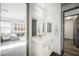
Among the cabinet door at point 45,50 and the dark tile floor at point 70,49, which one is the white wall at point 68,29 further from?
the cabinet door at point 45,50

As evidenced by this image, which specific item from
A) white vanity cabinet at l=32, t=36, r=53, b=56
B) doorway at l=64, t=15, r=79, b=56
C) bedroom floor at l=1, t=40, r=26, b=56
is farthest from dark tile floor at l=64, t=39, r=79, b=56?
bedroom floor at l=1, t=40, r=26, b=56

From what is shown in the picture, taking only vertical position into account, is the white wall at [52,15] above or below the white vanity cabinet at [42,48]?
above

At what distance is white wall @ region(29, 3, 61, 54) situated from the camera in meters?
1.41

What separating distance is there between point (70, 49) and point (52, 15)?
62 centimetres

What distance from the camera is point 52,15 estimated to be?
1412mm

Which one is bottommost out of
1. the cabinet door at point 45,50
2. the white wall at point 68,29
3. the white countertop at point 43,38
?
the cabinet door at point 45,50

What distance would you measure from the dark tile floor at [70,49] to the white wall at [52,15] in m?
0.11

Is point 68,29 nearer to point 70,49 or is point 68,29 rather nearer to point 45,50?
point 70,49

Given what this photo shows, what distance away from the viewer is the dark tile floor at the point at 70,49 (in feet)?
4.60

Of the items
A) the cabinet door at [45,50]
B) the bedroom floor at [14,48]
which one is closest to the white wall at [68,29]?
the cabinet door at [45,50]

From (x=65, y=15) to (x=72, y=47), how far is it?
53 centimetres

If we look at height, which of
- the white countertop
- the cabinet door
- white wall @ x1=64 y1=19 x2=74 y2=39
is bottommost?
the cabinet door

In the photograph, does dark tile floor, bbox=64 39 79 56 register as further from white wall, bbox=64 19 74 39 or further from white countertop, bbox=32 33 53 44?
white countertop, bbox=32 33 53 44

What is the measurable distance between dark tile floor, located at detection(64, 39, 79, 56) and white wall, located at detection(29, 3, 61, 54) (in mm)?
114
